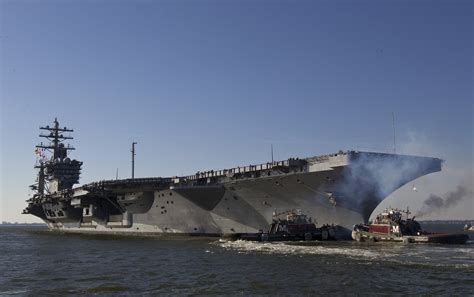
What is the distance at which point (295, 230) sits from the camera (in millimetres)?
27688

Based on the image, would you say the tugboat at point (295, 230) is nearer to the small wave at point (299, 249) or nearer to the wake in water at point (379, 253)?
the small wave at point (299, 249)

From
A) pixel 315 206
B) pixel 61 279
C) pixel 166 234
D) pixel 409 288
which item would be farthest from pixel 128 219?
→ pixel 409 288

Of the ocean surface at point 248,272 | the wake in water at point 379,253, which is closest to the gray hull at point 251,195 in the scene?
the wake in water at point 379,253

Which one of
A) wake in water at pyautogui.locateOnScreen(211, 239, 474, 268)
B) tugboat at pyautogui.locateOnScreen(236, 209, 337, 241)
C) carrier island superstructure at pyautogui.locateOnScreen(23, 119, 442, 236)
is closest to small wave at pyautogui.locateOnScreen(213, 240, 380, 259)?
wake in water at pyautogui.locateOnScreen(211, 239, 474, 268)

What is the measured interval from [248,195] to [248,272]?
43.9ft

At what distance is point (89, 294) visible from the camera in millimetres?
12859

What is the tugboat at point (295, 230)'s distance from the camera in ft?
90.7

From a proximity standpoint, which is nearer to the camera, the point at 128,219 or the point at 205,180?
the point at 205,180

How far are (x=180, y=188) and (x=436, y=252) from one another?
15993mm

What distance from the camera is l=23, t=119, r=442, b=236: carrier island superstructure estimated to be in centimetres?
2600

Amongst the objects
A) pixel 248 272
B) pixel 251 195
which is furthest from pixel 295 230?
pixel 248 272

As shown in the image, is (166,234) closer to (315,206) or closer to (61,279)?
(315,206)

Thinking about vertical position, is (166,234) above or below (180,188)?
below

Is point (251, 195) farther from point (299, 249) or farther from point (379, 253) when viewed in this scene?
point (379, 253)
